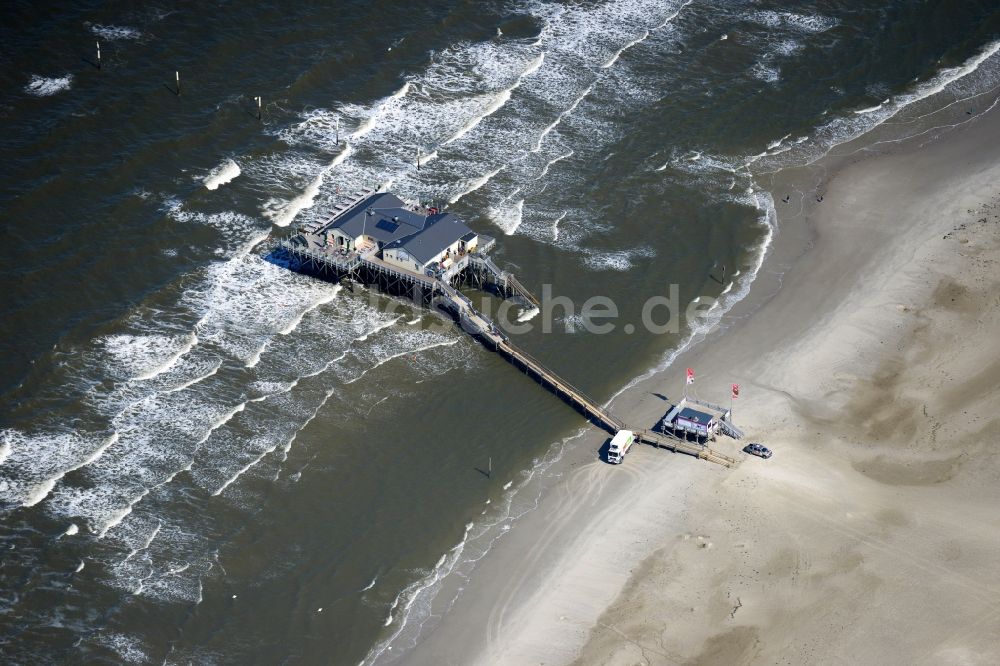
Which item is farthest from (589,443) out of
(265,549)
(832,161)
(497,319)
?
(832,161)

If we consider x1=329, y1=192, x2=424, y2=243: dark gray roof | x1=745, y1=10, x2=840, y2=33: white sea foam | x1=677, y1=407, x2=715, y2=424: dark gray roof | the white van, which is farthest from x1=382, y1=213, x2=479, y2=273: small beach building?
x1=745, y1=10, x2=840, y2=33: white sea foam

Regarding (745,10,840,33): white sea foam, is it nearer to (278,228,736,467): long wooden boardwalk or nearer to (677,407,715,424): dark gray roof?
(278,228,736,467): long wooden boardwalk

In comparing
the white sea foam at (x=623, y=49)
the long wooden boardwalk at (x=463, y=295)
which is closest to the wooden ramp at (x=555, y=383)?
the long wooden boardwalk at (x=463, y=295)

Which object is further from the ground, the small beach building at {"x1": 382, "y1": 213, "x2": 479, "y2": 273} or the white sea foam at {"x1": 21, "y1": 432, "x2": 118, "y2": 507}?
the small beach building at {"x1": 382, "y1": 213, "x2": 479, "y2": 273}

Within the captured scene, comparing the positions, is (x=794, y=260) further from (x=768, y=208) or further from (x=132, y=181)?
(x=132, y=181)

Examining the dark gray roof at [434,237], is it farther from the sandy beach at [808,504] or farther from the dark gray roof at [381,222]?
the sandy beach at [808,504]
